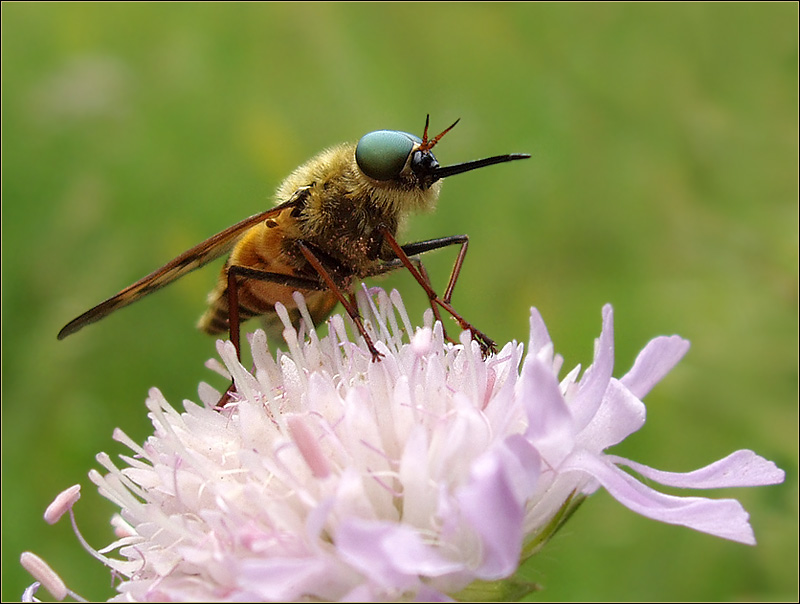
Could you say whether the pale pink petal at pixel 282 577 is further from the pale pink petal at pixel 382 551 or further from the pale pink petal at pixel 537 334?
the pale pink petal at pixel 537 334

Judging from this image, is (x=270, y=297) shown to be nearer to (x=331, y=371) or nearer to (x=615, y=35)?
(x=331, y=371)

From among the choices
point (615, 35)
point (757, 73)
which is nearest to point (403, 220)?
point (757, 73)

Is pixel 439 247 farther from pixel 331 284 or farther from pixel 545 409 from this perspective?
pixel 545 409

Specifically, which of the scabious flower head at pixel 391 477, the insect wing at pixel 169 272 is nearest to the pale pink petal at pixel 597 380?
the scabious flower head at pixel 391 477

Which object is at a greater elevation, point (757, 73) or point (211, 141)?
point (211, 141)

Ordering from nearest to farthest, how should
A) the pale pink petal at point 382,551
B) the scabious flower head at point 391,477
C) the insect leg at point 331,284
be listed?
the pale pink petal at point 382,551 < the scabious flower head at point 391,477 < the insect leg at point 331,284

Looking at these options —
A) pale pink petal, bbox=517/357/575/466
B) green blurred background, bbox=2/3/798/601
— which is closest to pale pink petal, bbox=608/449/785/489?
pale pink petal, bbox=517/357/575/466
